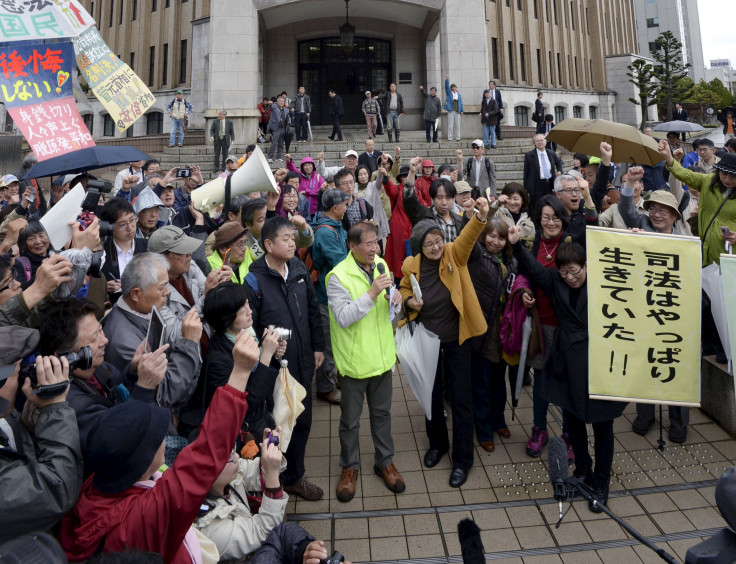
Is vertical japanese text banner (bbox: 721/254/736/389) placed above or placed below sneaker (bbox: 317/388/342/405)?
above

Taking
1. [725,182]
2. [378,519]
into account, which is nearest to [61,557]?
[378,519]

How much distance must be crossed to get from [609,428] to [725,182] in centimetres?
296

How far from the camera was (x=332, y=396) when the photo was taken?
5641 millimetres

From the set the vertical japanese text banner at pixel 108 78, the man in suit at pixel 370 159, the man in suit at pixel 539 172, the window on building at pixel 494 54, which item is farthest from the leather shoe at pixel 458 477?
the window on building at pixel 494 54

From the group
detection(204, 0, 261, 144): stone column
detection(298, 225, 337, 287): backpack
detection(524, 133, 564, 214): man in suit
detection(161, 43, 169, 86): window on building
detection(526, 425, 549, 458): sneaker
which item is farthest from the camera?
detection(161, 43, 169, 86): window on building

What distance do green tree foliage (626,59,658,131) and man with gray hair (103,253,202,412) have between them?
39297 mm

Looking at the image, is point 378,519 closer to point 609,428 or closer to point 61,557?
point 609,428

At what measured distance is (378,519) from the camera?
3812 mm

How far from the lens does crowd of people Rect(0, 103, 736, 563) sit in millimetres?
1917

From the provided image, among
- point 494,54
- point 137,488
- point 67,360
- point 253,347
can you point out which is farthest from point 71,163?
point 494,54

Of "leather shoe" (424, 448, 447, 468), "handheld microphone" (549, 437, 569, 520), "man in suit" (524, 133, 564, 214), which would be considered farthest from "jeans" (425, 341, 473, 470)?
"man in suit" (524, 133, 564, 214)

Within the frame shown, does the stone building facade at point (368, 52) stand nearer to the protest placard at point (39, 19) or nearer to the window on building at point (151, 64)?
the window on building at point (151, 64)

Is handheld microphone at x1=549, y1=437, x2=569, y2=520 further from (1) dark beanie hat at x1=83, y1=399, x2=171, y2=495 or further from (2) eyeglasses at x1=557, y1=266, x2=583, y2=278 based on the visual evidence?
(2) eyeglasses at x1=557, y1=266, x2=583, y2=278

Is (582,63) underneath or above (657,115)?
above
